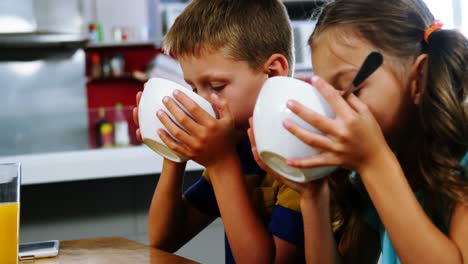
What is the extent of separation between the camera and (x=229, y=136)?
0.92 metres

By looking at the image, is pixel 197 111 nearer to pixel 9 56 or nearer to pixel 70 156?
pixel 70 156

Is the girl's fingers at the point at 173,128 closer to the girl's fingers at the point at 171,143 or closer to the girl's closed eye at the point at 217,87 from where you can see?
the girl's fingers at the point at 171,143

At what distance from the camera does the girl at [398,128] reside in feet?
2.22

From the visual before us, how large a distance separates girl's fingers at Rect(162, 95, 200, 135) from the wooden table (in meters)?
0.18

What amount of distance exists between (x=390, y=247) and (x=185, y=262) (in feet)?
1.04

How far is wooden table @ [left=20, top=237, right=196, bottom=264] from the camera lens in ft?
2.94

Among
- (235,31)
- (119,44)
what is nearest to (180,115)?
(235,31)

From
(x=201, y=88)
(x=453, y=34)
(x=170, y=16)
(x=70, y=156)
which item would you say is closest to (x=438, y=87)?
(x=453, y=34)

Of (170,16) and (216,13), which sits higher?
(216,13)

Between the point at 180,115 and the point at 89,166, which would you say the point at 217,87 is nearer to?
the point at 180,115

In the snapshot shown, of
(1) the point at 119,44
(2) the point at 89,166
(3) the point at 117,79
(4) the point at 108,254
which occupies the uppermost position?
(4) the point at 108,254

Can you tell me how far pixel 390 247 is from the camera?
0.96 m

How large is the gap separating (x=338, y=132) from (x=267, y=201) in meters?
0.47

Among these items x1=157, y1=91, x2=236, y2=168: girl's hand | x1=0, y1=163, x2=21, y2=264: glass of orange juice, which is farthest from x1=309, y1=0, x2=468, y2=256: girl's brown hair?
x1=0, y1=163, x2=21, y2=264: glass of orange juice
